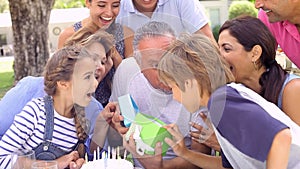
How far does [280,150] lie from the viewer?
1.63 meters

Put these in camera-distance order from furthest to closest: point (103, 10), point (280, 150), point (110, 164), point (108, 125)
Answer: point (103, 10) → point (108, 125) → point (110, 164) → point (280, 150)

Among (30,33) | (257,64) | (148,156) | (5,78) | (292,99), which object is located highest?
(257,64)

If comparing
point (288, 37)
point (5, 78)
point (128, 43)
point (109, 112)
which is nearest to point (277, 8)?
A: point (288, 37)

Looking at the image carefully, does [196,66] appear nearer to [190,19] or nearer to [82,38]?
[82,38]

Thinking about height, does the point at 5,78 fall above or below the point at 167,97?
below

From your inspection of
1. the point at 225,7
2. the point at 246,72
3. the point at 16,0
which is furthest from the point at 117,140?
the point at 225,7

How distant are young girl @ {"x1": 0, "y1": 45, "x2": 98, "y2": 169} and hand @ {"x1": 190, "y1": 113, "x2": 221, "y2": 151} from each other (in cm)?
44

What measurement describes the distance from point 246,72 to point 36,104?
3.10 ft

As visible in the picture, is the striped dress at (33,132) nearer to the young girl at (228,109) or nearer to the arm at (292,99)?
the young girl at (228,109)

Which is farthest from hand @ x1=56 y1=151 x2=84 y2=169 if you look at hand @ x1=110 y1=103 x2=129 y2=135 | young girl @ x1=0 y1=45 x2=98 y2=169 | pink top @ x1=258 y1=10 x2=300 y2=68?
pink top @ x1=258 y1=10 x2=300 y2=68

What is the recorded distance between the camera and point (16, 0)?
23.9 ft

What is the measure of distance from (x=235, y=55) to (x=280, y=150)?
656 mm

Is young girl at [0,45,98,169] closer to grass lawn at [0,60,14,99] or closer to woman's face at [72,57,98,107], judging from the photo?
woman's face at [72,57,98,107]

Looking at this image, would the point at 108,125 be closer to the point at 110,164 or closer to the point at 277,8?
the point at 110,164
